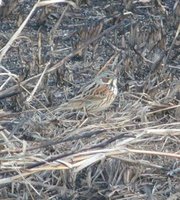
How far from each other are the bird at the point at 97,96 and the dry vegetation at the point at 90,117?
7 cm

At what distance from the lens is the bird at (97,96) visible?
6.09m

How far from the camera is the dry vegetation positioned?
203 inches

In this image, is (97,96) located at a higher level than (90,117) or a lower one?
higher

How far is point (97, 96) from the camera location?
619 cm

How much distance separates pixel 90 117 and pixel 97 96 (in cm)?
15

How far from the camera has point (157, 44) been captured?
7211 mm

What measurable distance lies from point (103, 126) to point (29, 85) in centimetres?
78

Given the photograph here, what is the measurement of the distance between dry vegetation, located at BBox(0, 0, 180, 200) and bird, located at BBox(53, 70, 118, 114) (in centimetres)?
7

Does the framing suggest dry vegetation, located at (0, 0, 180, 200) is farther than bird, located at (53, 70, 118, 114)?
No

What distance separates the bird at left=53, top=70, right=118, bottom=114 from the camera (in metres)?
6.09

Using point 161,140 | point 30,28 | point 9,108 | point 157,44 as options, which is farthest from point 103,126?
point 30,28

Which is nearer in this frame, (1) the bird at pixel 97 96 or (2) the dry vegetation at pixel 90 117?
(2) the dry vegetation at pixel 90 117

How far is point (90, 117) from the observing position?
6.12 metres

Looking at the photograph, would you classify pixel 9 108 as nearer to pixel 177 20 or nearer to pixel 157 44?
pixel 157 44
